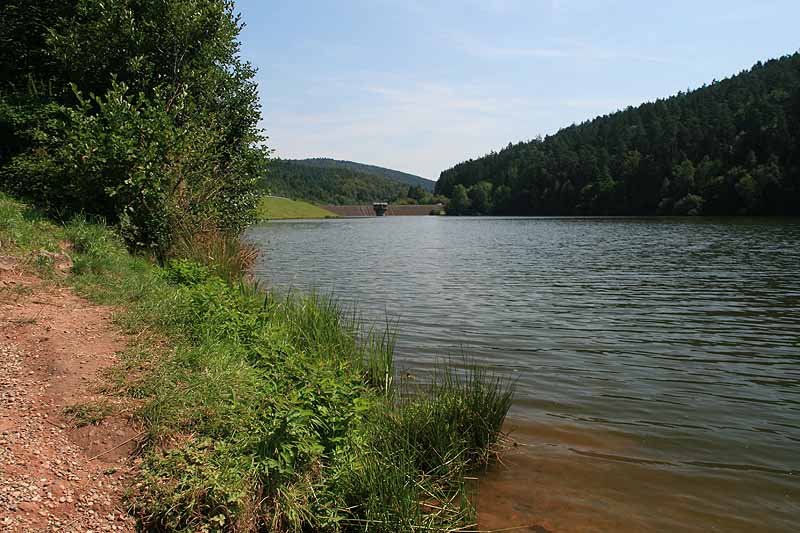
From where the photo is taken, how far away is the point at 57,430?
16.1 feet

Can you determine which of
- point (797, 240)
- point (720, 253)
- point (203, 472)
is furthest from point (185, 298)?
point (797, 240)

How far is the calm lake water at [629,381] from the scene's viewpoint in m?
5.77

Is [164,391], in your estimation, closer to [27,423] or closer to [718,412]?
[27,423]

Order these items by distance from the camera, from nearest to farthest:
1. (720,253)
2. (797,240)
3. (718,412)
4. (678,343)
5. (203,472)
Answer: (203,472) < (718,412) < (678,343) < (720,253) < (797,240)

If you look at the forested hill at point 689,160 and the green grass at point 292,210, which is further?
the green grass at point 292,210

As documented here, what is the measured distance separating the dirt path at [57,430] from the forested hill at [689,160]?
Result: 99.6 m

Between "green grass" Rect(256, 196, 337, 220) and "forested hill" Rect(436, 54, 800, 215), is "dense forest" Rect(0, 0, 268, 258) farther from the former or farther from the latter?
"green grass" Rect(256, 196, 337, 220)

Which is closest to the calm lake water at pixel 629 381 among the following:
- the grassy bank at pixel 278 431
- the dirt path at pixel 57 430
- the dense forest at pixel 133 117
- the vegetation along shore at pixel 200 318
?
the grassy bank at pixel 278 431

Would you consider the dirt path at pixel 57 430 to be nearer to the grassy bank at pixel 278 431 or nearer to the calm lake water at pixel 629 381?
the grassy bank at pixel 278 431

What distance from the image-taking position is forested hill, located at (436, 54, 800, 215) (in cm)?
9125

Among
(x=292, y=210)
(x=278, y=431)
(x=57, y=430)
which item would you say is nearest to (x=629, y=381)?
(x=278, y=431)

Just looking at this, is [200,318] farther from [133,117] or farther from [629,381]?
[133,117]

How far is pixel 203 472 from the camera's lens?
4.52 meters

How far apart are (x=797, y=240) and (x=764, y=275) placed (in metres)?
21.1
